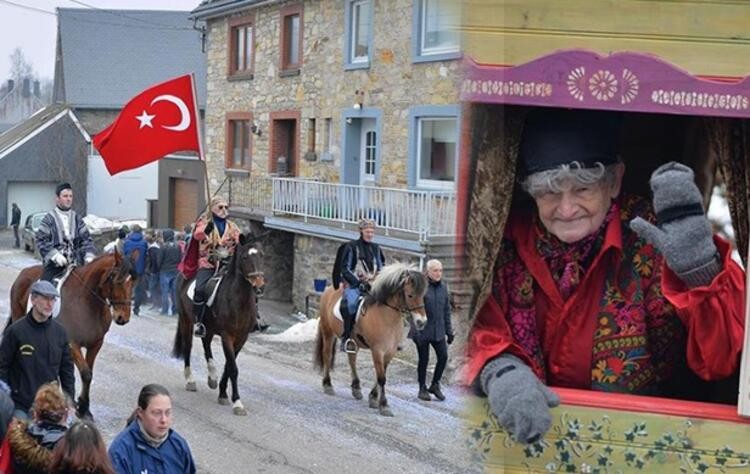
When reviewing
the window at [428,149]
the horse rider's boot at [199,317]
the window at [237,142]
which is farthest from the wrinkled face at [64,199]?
the window at [237,142]

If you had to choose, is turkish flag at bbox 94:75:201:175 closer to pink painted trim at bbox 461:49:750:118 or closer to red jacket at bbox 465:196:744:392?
red jacket at bbox 465:196:744:392

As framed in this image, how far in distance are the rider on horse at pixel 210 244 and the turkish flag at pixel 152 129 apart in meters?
1.39

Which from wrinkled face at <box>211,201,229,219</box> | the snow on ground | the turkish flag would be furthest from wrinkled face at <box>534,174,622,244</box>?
the snow on ground

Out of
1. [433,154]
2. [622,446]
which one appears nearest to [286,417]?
[433,154]

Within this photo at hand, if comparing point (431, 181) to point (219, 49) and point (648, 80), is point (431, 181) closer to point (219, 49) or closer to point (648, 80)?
point (219, 49)

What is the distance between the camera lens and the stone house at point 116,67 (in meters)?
37.4

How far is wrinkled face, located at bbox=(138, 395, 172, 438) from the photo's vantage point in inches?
206

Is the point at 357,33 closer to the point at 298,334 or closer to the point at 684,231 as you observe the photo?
the point at 298,334

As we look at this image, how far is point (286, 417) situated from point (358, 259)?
1.79 m

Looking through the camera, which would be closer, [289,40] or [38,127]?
[289,40]

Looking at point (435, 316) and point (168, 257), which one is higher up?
point (435, 316)

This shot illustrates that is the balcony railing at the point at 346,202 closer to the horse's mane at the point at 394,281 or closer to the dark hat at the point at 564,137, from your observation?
the horse's mane at the point at 394,281

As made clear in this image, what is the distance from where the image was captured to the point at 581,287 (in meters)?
3.01

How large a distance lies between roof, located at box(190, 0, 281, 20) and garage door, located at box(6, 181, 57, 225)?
51.3ft
